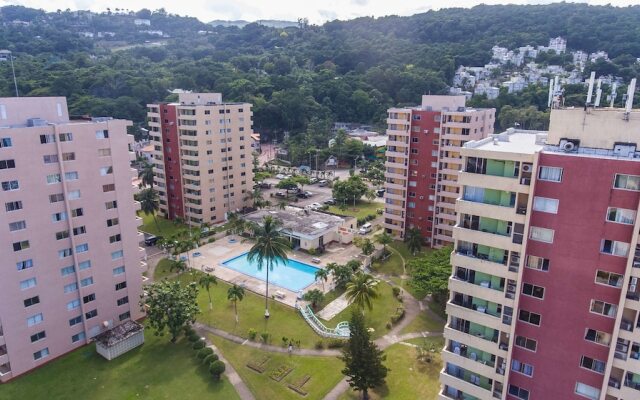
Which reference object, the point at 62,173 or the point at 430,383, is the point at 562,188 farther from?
the point at 62,173

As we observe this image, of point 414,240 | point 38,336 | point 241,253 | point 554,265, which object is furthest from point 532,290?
point 241,253

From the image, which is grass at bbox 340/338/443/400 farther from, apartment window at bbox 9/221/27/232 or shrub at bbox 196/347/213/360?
apartment window at bbox 9/221/27/232

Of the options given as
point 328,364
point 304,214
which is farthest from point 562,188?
point 304,214

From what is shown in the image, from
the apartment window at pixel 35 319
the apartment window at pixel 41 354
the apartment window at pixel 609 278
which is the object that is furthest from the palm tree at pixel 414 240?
the apartment window at pixel 41 354

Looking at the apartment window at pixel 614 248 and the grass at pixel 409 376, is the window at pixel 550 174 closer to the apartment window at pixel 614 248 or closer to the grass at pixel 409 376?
the apartment window at pixel 614 248

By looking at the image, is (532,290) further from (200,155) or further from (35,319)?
(200,155)

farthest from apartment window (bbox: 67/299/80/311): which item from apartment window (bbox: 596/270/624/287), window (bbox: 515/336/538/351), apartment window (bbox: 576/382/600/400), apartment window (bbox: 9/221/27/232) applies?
apartment window (bbox: 596/270/624/287)
